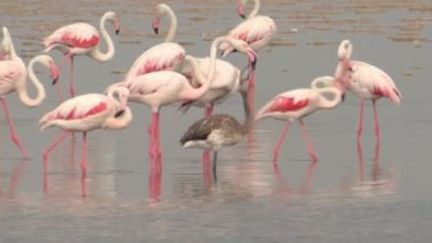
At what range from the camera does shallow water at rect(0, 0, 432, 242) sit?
40.5 feet

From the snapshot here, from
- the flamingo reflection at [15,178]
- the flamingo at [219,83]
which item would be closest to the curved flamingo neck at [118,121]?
the flamingo reflection at [15,178]

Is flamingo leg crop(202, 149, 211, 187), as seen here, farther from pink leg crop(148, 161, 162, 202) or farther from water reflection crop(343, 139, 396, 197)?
water reflection crop(343, 139, 396, 197)

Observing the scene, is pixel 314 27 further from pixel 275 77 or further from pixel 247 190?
pixel 247 190

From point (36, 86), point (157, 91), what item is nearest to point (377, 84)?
point (157, 91)

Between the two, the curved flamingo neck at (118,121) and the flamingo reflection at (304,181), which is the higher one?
the curved flamingo neck at (118,121)

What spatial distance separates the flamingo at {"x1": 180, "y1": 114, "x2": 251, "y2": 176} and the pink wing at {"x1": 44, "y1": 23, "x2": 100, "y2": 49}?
718 cm

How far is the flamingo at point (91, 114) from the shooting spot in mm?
15492

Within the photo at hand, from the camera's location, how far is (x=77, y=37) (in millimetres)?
22453

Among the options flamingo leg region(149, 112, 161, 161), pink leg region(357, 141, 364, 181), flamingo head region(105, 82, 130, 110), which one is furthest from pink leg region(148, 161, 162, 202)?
pink leg region(357, 141, 364, 181)

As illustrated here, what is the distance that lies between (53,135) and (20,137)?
0.46 meters

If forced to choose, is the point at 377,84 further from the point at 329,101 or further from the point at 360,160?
the point at 360,160

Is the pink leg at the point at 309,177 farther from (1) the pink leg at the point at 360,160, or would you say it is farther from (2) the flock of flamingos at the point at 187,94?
(1) the pink leg at the point at 360,160

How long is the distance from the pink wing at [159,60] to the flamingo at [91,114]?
2148 millimetres

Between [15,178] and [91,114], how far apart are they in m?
1.08
